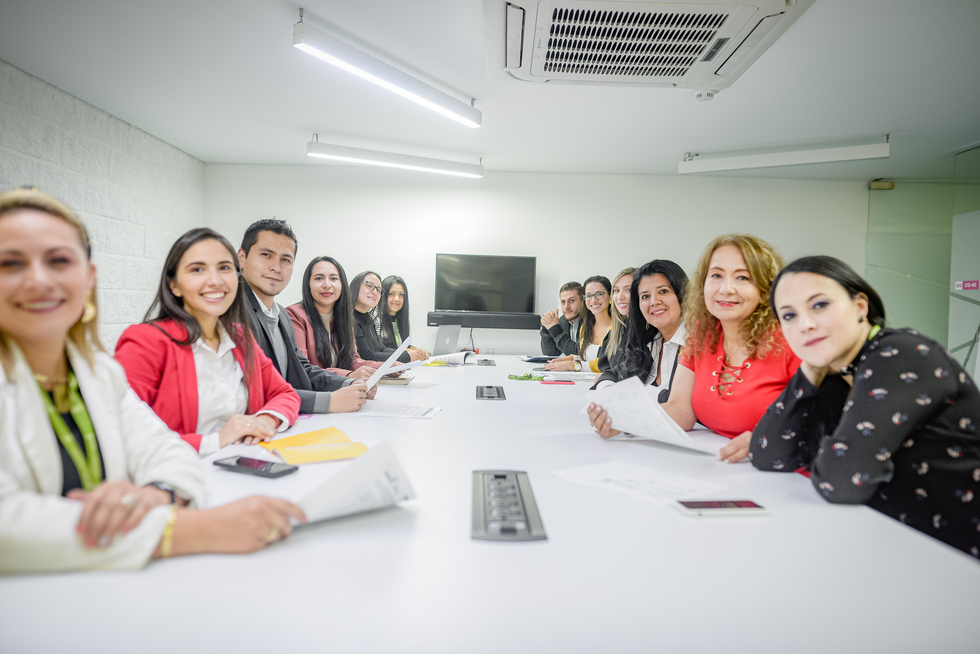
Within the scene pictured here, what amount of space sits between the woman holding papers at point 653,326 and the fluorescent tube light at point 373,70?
79.5 inches

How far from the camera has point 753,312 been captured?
1.66 metres

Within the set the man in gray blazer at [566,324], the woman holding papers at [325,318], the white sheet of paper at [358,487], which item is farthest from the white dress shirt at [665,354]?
the man in gray blazer at [566,324]

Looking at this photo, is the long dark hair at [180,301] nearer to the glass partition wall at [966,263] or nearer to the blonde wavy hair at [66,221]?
the blonde wavy hair at [66,221]

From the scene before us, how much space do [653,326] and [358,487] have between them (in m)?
1.92

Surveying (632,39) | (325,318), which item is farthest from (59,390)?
(325,318)

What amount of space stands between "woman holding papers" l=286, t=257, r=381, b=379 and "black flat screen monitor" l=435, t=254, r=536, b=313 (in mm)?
2796

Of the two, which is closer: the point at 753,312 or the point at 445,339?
the point at 753,312

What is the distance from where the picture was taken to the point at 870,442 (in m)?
0.98

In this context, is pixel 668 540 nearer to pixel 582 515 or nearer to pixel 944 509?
pixel 582 515

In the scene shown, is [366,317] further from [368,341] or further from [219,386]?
[219,386]

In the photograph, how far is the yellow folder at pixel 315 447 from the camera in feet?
4.02

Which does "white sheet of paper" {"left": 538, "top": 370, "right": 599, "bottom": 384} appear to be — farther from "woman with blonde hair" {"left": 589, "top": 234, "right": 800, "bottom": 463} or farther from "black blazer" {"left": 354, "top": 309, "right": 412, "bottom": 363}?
"woman with blonde hair" {"left": 589, "top": 234, "right": 800, "bottom": 463}

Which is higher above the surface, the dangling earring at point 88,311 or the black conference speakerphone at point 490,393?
the dangling earring at point 88,311

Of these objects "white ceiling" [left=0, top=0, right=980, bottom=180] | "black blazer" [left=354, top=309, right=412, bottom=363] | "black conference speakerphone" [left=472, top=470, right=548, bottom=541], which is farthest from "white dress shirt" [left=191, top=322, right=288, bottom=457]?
"black blazer" [left=354, top=309, right=412, bottom=363]
